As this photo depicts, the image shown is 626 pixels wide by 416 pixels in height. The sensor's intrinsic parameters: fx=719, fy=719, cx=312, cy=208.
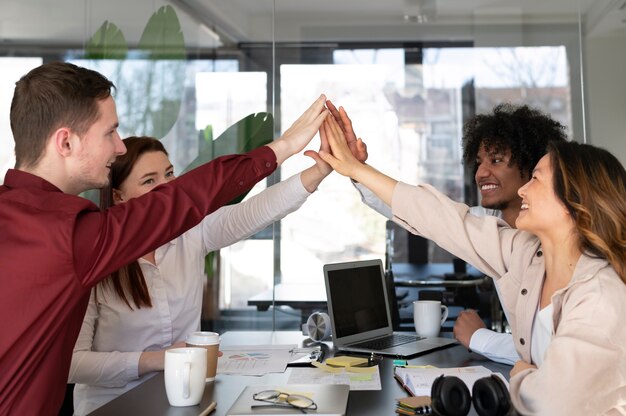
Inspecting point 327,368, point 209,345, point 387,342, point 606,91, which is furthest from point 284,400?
point 606,91

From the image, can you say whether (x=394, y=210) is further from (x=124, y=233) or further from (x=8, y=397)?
(x=8, y=397)

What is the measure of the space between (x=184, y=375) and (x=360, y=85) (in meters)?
3.53

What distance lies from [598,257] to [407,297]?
3114mm

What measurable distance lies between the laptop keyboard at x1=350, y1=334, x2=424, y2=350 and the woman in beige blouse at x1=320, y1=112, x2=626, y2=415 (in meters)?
0.56

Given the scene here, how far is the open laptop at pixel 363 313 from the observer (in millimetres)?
2505

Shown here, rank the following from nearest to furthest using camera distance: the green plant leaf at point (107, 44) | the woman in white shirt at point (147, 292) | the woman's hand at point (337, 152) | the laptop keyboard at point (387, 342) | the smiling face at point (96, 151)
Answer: the smiling face at point (96, 151) → the woman in white shirt at point (147, 292) → the woman's hand at point (337, 152) → the laptop keyboard at point (387, 342) → the green plant leaf at point (107, 44)

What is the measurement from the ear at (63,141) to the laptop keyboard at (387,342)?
1.21 m

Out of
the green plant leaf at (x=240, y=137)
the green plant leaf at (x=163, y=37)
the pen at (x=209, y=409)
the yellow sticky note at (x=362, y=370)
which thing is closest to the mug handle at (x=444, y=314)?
the yellow sticky note at (x=362, y=370)

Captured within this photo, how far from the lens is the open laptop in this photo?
251 cm

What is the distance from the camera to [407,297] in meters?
4.81

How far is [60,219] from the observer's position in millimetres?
1505

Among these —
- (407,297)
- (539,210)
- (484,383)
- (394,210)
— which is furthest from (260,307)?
(484,383)

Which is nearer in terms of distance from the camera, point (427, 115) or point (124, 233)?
point (124, 233)

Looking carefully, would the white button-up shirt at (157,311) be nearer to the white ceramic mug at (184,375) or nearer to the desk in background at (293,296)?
the white ceramic mug at (184,375)
